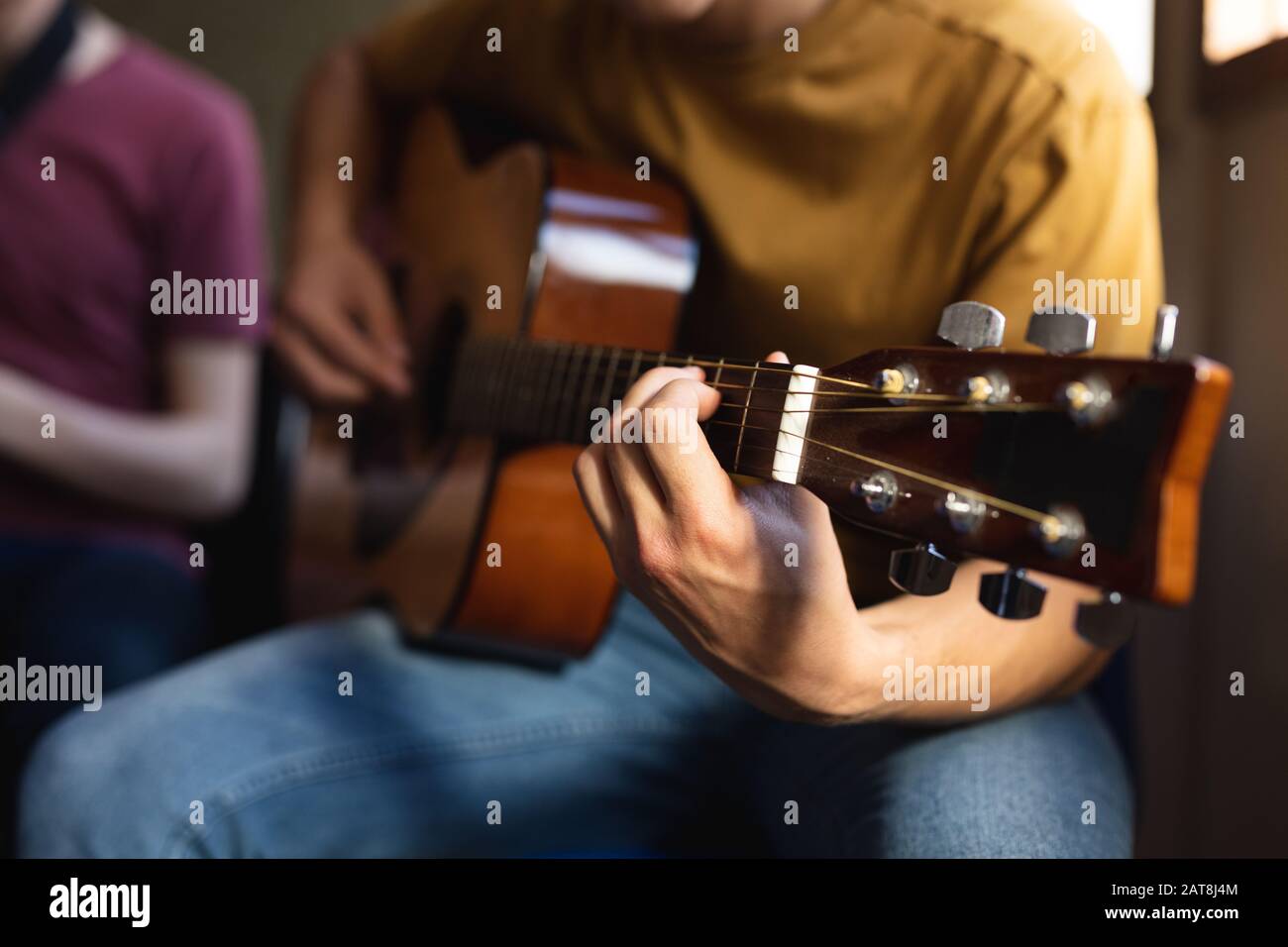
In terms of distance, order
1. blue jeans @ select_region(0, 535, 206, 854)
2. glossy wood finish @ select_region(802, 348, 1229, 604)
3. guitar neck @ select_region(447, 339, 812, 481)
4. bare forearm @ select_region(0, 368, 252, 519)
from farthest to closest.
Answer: bare forearm @ select_region(0, 368, 252, 519) → blue jeans @ select_region(0, 535, 206, 854) → guitar neck @ select_region(447, 339, 812, 481) → glossy wood finish @ select_region(802, 348, 1229, 604)

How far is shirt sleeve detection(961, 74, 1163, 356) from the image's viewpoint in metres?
0.55

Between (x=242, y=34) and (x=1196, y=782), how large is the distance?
64.8 inches

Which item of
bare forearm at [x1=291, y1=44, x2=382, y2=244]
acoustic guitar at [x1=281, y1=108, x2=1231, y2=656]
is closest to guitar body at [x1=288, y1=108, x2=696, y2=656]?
acoustic guitar at [x1=281, y1=108, x2=1231, y2=656]

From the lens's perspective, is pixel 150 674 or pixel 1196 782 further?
pixel 150 674

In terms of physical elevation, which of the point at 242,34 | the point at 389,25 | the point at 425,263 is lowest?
the point at 425,263

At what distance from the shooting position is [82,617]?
0.89 meters

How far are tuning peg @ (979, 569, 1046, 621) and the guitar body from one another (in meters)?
0.31

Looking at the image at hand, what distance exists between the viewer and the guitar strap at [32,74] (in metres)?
1.02

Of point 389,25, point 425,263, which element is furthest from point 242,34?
point 425,263

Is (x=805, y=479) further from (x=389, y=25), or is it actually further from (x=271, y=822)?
(x=389, y=25)

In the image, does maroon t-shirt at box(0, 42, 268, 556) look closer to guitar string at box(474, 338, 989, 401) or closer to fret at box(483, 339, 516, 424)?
fret at box(483, 339, 516, 424)

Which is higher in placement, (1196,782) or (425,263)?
(425,263)

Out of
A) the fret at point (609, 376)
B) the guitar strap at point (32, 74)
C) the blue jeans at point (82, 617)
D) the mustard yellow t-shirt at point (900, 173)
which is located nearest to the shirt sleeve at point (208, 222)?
the guitar strap at point (32, 74)

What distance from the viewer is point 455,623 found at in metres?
0.75
